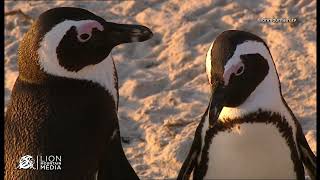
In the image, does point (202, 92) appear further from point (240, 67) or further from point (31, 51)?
point (31, 51)

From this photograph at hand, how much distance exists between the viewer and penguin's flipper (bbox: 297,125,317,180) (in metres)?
2.62

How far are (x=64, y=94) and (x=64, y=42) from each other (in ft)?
0.46

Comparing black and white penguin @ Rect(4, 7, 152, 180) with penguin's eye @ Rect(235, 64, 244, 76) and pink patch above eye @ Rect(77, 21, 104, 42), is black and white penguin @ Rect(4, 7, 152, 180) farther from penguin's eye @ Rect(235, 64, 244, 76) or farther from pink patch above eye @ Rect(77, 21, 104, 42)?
penguin's eye @ Rect(235, 64, 244, 76)

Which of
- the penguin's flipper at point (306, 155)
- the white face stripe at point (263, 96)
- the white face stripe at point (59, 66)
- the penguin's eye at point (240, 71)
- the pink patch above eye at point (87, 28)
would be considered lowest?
the penguin's flipper at point (306, 155)

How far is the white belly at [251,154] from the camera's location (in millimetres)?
2512

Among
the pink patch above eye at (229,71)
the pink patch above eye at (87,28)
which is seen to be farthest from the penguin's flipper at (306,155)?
the pink patch above eye at (87,28)

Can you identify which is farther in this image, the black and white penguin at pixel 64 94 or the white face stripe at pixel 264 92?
the white face stripe at pixel 264 92

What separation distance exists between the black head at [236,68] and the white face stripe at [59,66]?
0.98 ft

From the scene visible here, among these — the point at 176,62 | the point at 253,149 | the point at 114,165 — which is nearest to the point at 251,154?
the point at 253,149

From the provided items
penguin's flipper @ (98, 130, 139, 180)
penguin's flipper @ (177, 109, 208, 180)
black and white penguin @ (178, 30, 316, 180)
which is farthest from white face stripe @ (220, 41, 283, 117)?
penguin's flipper @ (98, 130, 139, 180)

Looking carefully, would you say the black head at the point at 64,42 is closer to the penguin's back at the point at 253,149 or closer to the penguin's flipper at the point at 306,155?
the penguin's back at the point at 253,149

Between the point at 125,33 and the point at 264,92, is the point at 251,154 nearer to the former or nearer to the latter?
the point at 264,92

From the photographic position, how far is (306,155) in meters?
2.64

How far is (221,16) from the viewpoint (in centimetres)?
414
